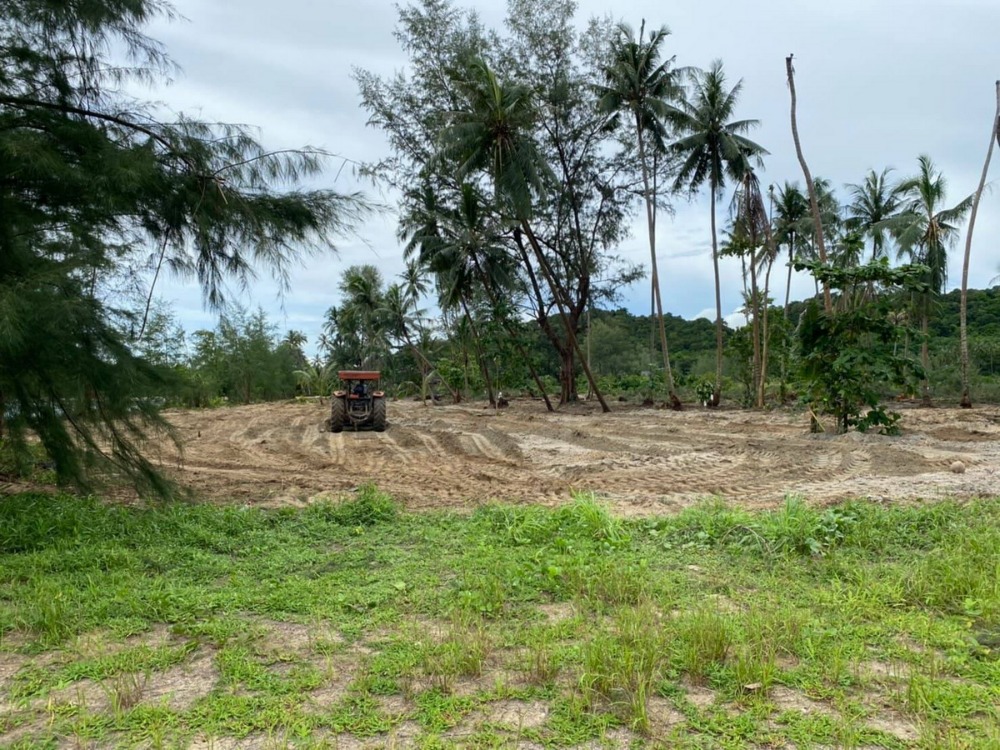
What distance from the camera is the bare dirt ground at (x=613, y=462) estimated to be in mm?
7746

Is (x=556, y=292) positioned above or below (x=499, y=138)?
below

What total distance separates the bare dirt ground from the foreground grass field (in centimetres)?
190

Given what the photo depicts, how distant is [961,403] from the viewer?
19.2 meters

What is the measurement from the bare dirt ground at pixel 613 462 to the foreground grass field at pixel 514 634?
74.7 inches

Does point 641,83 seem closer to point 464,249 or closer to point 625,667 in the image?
point 464,249

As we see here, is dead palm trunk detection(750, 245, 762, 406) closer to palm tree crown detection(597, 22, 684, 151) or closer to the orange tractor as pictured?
palm tree crown detection(597, 22, 684, 151)

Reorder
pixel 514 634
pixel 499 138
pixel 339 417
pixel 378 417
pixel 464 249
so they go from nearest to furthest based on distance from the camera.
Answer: pixel 514 634 → pixel 339 417 → pixel 378 417 → pixel 499 138 → pixel 464 249

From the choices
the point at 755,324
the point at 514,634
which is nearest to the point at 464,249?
the point at 755,324

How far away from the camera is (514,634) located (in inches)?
137

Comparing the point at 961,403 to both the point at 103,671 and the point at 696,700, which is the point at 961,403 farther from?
the point at 103,671

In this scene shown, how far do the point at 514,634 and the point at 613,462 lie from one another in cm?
724

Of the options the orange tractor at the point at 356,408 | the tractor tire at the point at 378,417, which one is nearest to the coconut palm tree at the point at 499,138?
the orange tractor at the point at 356,408

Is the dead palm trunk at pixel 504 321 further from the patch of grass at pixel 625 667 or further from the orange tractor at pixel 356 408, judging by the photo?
the patch of grass at pixel 625 667

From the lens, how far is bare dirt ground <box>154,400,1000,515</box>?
7.75 metres
